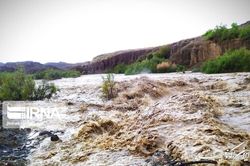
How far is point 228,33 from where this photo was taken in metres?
25.1

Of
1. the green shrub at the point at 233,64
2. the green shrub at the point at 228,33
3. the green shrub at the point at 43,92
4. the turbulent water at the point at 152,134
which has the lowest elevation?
the turbulent water at the point at 152,134

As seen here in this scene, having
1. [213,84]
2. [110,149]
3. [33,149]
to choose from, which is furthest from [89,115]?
[213,84]

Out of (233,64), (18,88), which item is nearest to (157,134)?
(18,88)

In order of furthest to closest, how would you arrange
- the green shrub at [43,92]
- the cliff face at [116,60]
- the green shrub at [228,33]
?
the cliff face at [116,60] → the green shrub at [228,33] → the green shrub at [43,92]

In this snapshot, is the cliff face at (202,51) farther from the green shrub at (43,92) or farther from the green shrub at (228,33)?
the green shrub at (43,92)

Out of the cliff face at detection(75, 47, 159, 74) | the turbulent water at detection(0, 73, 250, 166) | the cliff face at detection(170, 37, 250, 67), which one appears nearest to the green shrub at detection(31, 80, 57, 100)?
the turbulent water at detection(0, 73, 250, 166)

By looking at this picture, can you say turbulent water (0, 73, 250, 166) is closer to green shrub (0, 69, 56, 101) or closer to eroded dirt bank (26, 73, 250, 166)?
eroded dirt bank (26, 73, 250, 166)

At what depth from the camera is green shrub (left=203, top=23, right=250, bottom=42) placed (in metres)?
23.5

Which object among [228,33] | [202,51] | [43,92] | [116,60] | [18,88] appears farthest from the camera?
[116,60]

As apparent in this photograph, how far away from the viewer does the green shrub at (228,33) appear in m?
23.5

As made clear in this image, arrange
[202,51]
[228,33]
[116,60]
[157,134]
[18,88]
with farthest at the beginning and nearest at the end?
[116,60] < [202,51] < [228,33] < [18,88] < [157,134]

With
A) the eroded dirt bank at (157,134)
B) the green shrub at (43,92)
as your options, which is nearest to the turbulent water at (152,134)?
the eroded dirt bank at (157,134)

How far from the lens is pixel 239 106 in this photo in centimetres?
757

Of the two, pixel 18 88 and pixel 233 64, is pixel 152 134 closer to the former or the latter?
pixel 18 88
